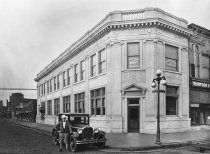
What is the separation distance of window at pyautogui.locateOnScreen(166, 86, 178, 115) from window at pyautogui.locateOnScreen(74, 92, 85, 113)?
1024 centimetres

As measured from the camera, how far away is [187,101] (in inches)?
1027

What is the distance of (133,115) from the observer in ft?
78.4

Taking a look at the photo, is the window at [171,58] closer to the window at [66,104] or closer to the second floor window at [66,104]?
the second floor window at [66,104]

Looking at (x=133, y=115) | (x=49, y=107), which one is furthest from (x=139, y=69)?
(x=49, y=107)

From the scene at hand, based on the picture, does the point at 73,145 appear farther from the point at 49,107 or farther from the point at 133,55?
the point at 49,107

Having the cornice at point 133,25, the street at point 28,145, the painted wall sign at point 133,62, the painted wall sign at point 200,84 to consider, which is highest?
the cornice at point 133,25

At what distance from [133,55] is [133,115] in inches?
200

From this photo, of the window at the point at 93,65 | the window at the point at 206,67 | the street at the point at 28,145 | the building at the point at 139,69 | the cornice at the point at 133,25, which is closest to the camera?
the street at the point at 28,145

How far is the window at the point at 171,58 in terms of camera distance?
25.1m

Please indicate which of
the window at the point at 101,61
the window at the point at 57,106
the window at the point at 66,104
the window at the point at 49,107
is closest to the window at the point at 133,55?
the window at the point at 101,61

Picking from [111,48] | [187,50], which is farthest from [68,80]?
[187,50]

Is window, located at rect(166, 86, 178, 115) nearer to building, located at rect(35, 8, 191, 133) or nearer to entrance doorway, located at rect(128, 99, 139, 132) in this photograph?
building, located at rect(35, 8, 191, 133)

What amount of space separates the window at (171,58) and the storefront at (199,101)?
2670 millimetres

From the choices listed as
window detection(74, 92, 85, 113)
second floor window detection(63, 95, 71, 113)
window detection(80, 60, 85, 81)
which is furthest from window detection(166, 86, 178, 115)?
second floor window detection(63, 95, 71, 113)
